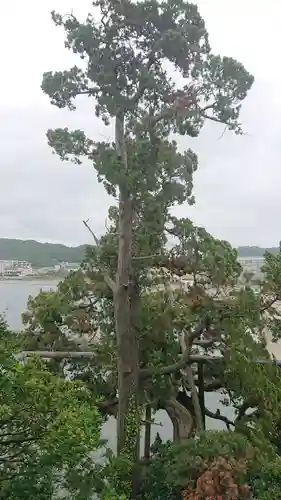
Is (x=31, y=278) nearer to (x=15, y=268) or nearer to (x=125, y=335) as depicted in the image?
(x=15, y=268)

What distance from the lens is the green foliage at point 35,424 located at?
310 centimetres

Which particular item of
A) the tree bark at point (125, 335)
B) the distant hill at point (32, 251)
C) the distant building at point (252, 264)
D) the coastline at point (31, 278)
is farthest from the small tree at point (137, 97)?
the distant hill at point (32, 251)

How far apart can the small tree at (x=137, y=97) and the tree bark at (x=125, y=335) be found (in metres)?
0.01

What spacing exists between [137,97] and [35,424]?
3.34 m

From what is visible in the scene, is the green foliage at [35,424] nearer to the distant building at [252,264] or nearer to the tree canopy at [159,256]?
the tree canopy at [159,256]

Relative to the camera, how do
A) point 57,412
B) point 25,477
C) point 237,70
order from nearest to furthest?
point 57,412 → point 25,477 → point 237,70

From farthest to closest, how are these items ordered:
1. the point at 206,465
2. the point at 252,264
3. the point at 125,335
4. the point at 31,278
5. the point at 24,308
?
the point at 31,278 < the point at 24,308 < the point at 252,264 < the point at 125,335 < the point at 206,465

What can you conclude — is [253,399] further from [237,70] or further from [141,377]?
[237,70]

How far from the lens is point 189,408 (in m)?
6.24

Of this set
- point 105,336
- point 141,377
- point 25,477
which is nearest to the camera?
point 25,477

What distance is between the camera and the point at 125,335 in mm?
5441

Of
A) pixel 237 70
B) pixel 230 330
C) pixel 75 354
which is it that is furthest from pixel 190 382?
pixel 237 70

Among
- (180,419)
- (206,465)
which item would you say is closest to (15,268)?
(180,419)

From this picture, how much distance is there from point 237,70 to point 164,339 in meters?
3.07
